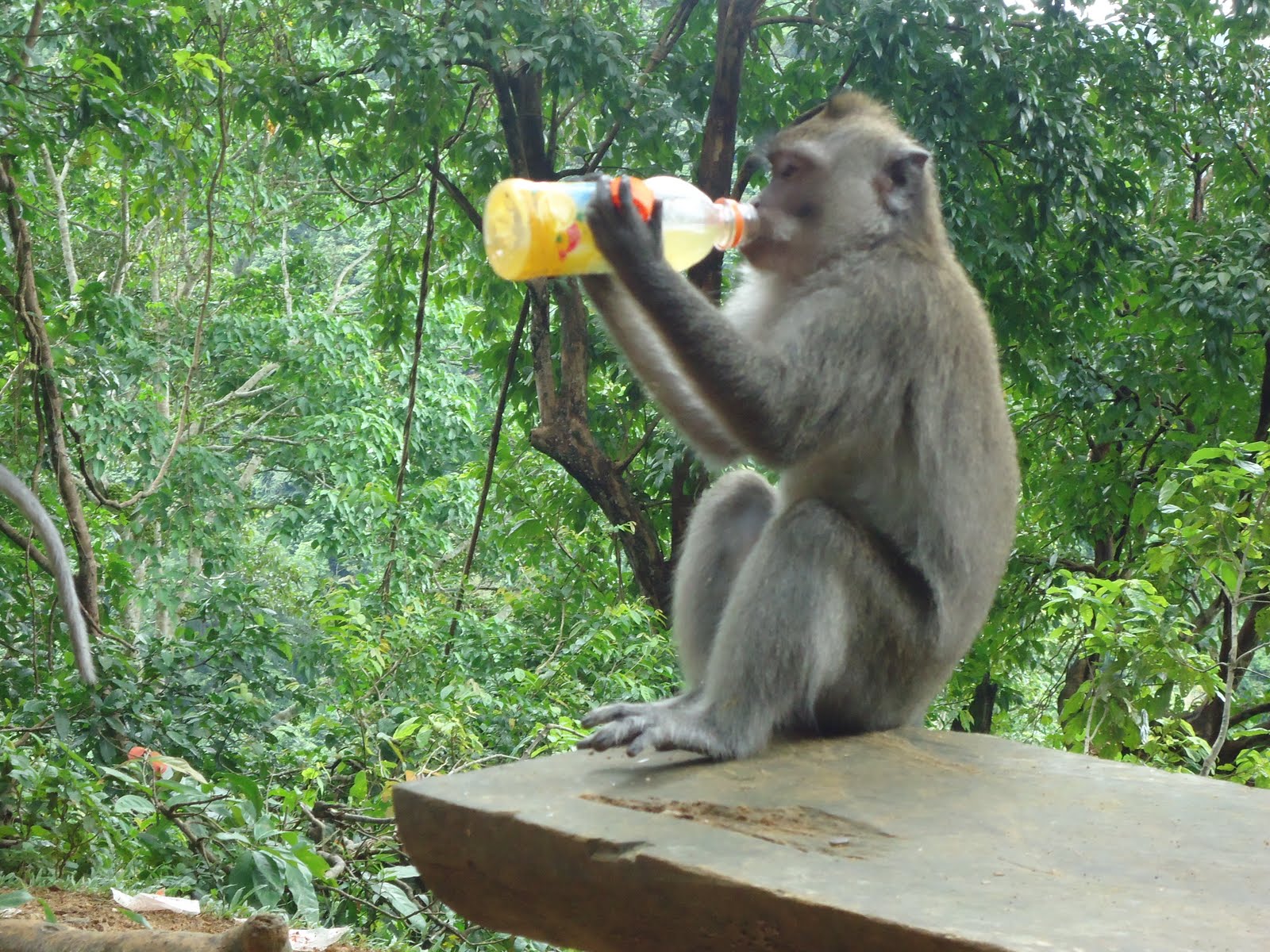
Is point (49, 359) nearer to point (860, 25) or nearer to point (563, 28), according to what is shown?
point (563, 28)

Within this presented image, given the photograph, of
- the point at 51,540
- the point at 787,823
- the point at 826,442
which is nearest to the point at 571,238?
the point at 826,442

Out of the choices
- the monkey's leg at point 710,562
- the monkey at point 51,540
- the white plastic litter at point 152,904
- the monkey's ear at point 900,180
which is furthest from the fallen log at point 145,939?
the monkey at point 51,540

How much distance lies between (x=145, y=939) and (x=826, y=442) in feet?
6.37

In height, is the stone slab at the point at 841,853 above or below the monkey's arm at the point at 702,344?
below

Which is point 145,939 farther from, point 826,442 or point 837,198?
point 837,198

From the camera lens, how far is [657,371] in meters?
3.55

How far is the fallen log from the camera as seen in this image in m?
2.31

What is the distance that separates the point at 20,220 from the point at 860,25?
4659 mm

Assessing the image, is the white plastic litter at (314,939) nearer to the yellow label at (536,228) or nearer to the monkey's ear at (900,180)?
the yellow label at (536,228)

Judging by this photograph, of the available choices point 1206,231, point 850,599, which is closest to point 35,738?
point 850,599

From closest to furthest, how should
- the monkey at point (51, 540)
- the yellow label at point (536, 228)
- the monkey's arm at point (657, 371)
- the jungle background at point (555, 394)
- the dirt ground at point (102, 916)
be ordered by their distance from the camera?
1. the yellow label at point (536, 228)
2. the monkey's arm at point (657, 371)
3. the dirt ground at point (102, 916)
4. the monkey at point (51, 540)
5. the jungle background at point (555, 394)

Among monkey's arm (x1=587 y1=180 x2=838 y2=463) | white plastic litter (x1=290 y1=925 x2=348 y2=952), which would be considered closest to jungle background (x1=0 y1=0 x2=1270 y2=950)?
white plastic litter (x1=290 y1=925 x2=348 y2=952)

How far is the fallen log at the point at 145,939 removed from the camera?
2.31m

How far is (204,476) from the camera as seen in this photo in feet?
40.7
